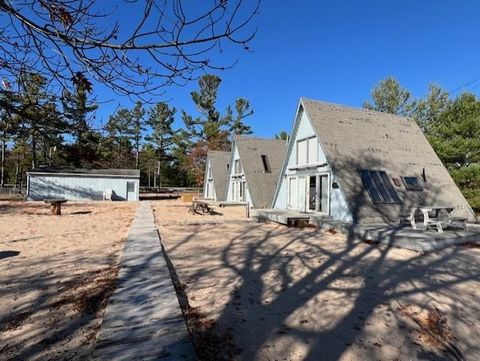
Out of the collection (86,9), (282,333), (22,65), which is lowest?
(282,333)

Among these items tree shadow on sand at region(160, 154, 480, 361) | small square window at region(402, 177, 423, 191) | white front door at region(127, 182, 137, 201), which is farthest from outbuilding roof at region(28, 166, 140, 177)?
tree shadow on sand at region(160, 154, 480, 361)

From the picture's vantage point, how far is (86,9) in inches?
91.9

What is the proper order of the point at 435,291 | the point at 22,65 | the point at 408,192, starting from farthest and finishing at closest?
the point at 408,192, the point at 435,291, the point at 22,65

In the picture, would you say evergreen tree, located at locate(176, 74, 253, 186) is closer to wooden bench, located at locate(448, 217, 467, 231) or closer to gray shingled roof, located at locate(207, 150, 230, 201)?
gray shingled roof, located at locate(207, 150, 230, 201)

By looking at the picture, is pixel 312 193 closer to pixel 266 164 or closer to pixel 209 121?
pixel 266 164

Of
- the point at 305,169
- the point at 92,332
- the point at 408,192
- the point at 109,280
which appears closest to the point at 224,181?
the point at 305,169

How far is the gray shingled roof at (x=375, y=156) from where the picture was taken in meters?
13.8

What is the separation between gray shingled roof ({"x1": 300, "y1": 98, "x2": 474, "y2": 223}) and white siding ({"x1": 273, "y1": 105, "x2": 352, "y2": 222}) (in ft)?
1.76

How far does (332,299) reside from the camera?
543 cm

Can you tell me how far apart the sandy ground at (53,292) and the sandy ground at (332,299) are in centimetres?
134

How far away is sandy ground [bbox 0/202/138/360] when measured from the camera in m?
3.79

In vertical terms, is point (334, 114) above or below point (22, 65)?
above

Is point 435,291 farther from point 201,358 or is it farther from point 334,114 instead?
Result: point 334,114

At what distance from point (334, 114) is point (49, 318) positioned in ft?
48.1
